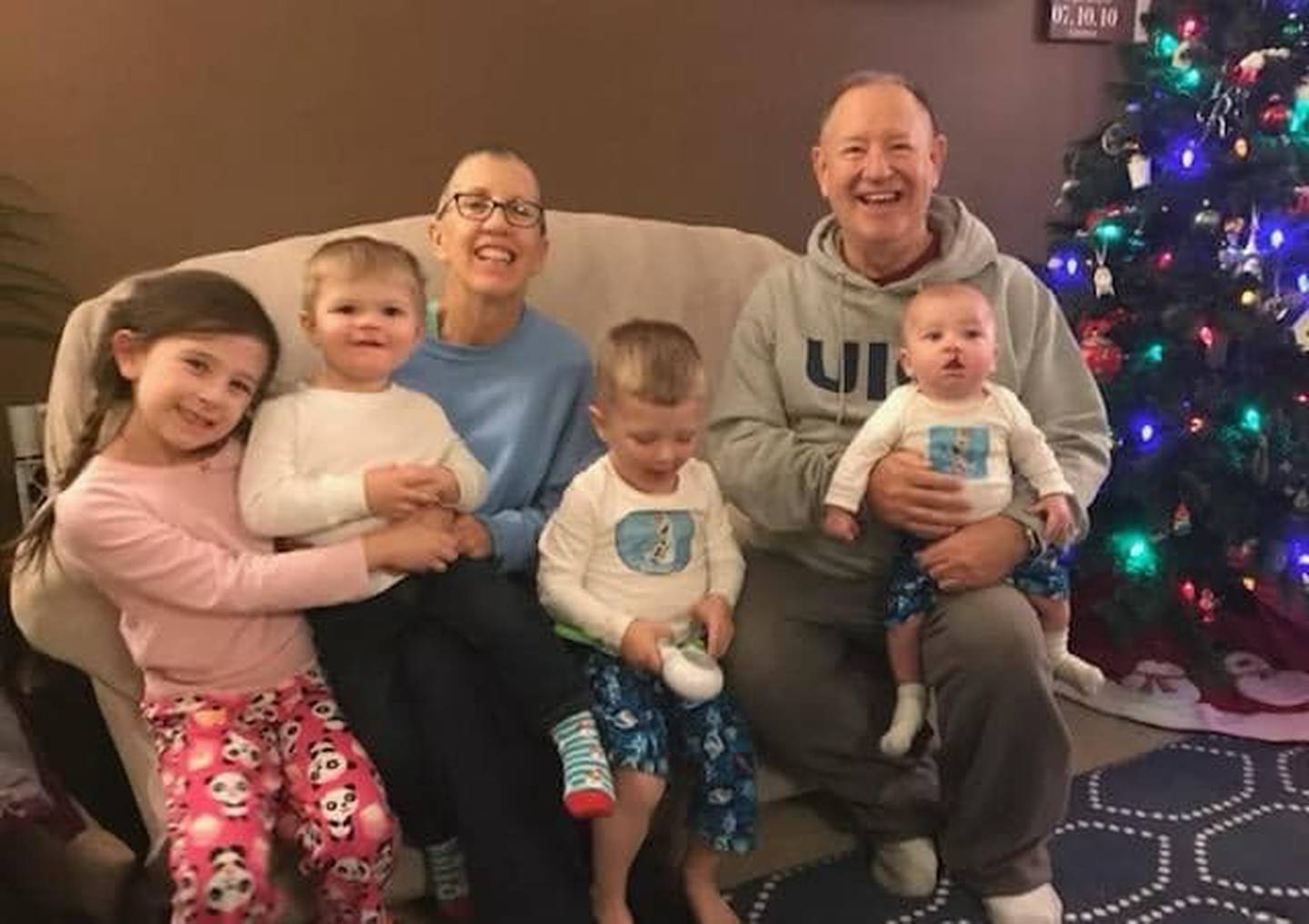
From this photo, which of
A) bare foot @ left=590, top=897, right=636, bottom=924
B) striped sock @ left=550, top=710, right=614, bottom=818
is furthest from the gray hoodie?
bare foot @ left=590, top=897, right=636, bottom=924

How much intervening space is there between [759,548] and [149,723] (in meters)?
1.04

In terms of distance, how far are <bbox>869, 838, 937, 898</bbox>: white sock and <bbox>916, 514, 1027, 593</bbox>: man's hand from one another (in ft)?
1.48

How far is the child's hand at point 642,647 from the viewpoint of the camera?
6.26ft

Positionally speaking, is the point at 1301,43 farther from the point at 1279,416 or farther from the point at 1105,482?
the point at 1105,482

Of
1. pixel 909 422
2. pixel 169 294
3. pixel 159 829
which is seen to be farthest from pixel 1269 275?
pixel 159 829

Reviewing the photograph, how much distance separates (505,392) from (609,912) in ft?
2.64

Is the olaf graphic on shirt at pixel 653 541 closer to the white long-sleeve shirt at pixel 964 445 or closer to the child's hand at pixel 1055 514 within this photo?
the white long-sleeve shirt at pixel 964 445

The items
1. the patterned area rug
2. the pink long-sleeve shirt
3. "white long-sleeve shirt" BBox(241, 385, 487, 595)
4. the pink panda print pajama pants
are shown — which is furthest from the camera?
the patterned area rug

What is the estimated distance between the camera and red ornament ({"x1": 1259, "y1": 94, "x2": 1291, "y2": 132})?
264 cm

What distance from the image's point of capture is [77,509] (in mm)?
1757

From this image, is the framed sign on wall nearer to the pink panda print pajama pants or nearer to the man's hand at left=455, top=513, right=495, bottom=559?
the man's hand at left=455, top=513, right=495, bottom=559

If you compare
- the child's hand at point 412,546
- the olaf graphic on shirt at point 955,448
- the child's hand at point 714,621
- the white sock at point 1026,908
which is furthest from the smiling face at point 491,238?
the white sock at point 1026,908

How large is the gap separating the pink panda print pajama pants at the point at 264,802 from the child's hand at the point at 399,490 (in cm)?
27

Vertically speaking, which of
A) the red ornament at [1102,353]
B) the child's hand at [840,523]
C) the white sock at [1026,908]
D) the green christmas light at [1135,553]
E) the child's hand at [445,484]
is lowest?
the white sock at [1026,908]
